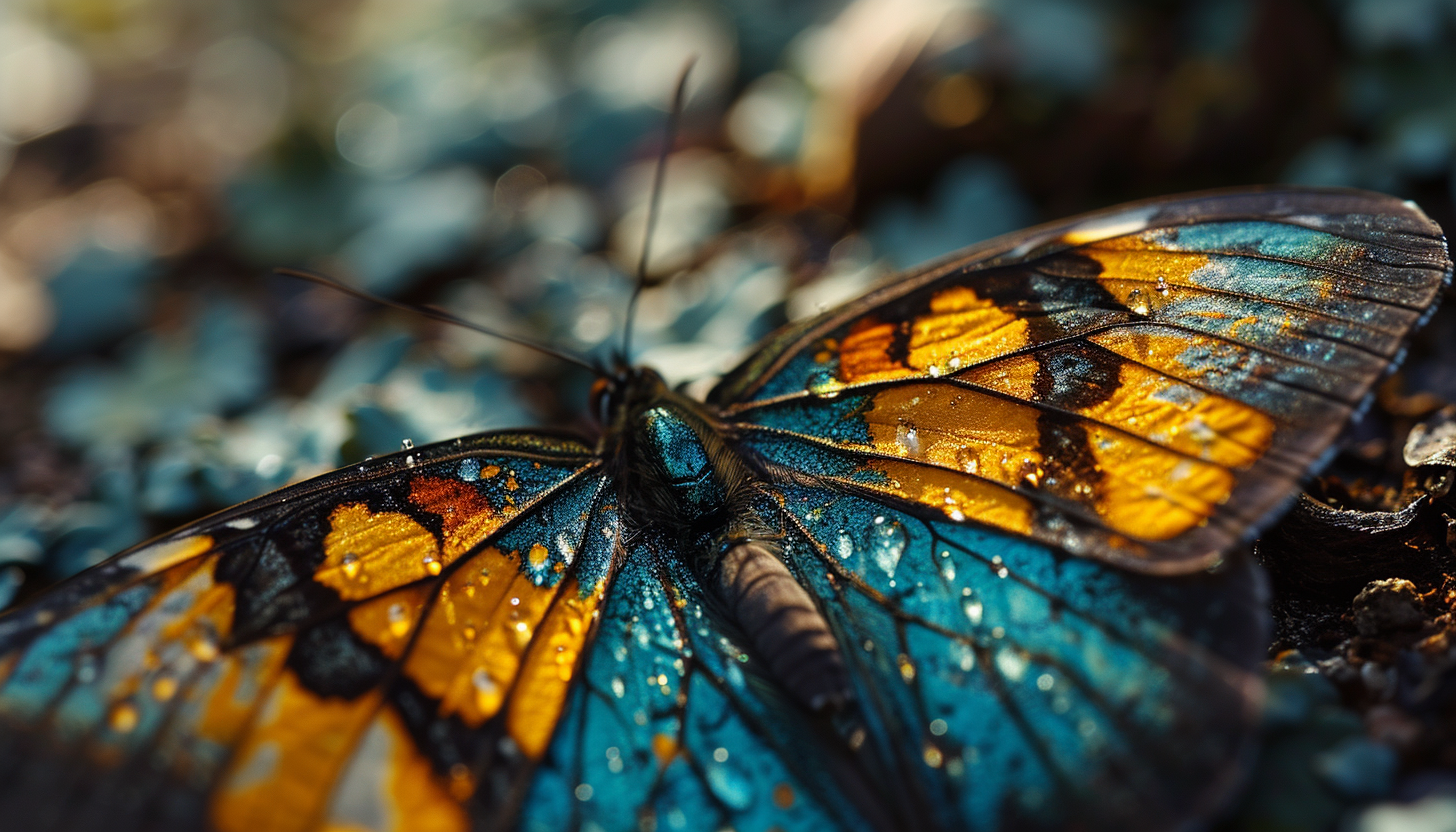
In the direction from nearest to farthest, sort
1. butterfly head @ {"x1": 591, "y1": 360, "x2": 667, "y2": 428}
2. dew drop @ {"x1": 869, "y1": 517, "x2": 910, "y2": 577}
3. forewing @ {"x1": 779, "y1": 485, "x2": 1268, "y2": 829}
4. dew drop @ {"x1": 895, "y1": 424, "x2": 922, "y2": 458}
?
forewing @ {"x1": 779, "y1": 485, "x2": 1268, "y2": 829}
dew drop @ {"x1": 869, "y1": 517, "x2": 910, "y2": 577}
dew drop @ {"x1": 895, "y1": 424, "x2": 922, "y2": 458}
butterfly head @ {"x1": 591, "y1": 360, "x2": 667, "y2": 428}

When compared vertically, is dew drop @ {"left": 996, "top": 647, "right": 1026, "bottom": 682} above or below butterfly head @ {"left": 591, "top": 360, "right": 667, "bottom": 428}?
below

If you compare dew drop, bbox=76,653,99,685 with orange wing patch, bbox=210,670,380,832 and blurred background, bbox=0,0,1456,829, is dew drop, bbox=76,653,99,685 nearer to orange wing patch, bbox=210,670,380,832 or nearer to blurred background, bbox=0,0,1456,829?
orange wing patch, bbox=210,670,380,832

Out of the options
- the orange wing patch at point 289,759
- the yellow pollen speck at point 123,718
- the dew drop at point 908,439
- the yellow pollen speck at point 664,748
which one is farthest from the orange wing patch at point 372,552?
the dew drop at point 908,439

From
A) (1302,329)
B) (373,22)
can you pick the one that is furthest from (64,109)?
(1302,329)

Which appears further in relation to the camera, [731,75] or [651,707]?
[731,75]

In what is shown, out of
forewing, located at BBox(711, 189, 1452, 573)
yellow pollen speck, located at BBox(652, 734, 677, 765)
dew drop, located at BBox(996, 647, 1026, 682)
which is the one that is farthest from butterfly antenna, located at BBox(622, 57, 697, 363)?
dew drop, located at BBox(996, 647, 1026, 682)

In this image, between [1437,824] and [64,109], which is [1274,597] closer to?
[1437,824]

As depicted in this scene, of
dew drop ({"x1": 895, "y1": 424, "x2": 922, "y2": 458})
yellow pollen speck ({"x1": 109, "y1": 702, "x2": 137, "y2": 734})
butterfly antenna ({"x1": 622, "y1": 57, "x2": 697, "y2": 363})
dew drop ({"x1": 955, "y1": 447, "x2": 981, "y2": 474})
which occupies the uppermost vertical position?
butterfly antenna ({"x1": 622, "y1": 57, "x2": 697, "y2": 363})

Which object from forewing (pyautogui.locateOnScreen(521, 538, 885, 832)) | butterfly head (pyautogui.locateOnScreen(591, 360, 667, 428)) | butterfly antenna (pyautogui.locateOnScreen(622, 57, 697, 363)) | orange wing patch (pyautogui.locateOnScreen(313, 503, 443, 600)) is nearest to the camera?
forewing (pyautogui.locateOnScreen(521, 538, 885, 832))
